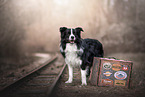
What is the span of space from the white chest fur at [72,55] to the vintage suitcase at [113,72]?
591mm

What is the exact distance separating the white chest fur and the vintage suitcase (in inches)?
23.3

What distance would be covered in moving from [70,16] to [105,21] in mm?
10239

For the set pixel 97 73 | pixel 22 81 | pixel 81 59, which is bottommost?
pixel 22 81

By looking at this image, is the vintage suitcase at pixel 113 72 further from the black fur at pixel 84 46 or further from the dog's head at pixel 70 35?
the dog's head at pixel 70 35

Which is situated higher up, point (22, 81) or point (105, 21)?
point (105, 21)

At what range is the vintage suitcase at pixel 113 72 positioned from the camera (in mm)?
4223

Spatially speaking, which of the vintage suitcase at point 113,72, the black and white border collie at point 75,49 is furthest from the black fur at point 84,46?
the vintage suitcase at point 113,72

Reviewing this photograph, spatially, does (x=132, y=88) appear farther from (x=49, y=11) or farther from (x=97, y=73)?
(x=49, y=11)

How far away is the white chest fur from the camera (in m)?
4.27

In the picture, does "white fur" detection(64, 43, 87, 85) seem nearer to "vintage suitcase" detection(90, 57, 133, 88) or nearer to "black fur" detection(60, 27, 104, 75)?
"black fur" detection(60, 27, 104, 75)

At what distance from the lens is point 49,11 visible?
3103 cm

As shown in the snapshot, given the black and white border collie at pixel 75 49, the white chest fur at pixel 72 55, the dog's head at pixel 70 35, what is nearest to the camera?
the dog's head at pixel 70 35

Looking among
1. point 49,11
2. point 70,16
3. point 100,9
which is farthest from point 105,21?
point 49,11

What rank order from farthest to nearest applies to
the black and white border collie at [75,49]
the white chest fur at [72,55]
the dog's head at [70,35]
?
the white chest fur at [72,55] → the black and white border collie at [75,49] → the dog's head at [70,35]
